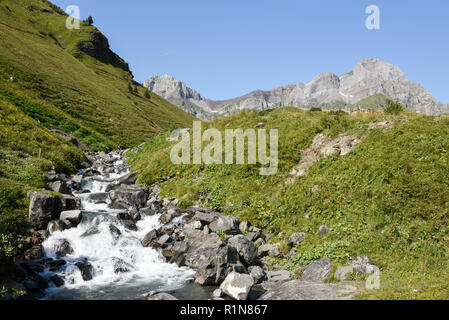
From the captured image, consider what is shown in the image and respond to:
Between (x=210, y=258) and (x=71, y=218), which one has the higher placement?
(x=71, y=218)

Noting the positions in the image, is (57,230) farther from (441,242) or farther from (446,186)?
(446,186)

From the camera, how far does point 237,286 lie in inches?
454

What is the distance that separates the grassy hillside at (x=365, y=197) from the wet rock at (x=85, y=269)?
9.23m

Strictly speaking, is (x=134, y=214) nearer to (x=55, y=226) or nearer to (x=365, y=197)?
(x=55, y=226)

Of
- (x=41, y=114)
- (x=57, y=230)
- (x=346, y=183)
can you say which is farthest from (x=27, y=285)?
(x=41, y=114)

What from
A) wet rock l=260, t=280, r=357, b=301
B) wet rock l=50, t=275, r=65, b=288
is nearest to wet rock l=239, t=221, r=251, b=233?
wet rock l=260, t=280, r=357, b=301

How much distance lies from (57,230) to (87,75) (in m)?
90.5

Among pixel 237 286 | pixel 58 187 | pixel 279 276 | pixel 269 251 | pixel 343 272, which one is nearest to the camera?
pixel 343 272

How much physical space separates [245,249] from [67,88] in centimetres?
7256

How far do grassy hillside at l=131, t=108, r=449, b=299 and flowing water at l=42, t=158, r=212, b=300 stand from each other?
5.29 meters

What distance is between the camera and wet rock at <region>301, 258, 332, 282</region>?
1176cm

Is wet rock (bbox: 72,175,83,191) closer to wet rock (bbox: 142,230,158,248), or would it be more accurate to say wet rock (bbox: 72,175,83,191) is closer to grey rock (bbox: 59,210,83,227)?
grey rock (bbox: 59,210,83,227)

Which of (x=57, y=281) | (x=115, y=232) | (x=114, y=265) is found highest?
(x=115, y=232)

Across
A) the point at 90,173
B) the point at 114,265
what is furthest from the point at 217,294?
the point at 90,173
